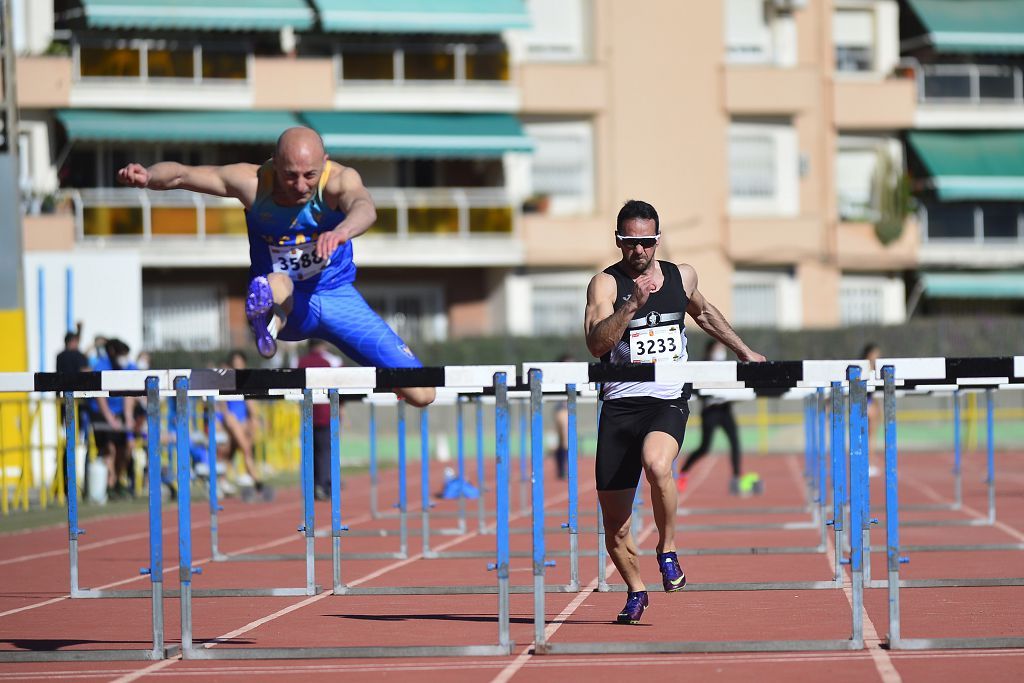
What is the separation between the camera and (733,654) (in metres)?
8.11

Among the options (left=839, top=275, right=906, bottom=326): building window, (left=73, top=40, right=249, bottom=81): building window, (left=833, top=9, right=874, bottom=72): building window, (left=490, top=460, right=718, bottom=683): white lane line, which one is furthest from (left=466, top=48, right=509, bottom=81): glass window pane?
(left=490, top=460, right=718, bottom=683): white lane line

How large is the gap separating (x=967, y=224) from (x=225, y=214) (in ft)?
65.8

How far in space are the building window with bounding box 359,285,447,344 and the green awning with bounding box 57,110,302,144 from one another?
4937 millimetres

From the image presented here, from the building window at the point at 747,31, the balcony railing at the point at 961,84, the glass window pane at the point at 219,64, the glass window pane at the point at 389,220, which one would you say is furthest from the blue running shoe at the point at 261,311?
the balcony railing at the point at 961,84

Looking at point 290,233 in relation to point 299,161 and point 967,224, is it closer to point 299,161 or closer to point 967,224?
point 299,161

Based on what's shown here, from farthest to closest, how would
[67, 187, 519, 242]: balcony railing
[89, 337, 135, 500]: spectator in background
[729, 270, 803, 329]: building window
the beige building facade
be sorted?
[729, 270, 803, 329]: building window, the beige building facade, [67, 187, 519, 242]: balcony railing, [89, 337, 135, 500]: spectator in background

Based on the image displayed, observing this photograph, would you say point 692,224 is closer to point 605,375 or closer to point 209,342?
point 209,342

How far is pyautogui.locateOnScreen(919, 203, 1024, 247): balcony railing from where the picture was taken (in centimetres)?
4794

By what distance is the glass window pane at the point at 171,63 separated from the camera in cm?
4134

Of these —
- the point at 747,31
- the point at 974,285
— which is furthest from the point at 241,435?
the point at 974,285

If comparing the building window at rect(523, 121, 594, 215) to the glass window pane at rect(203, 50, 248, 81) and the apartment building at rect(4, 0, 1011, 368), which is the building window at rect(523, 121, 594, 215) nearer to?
the apartment building at rect(4, 0, 1011, 368)

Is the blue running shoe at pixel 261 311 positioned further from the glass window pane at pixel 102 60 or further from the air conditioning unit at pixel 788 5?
the air conditioning unit at pixel 788 5

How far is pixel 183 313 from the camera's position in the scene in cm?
4316

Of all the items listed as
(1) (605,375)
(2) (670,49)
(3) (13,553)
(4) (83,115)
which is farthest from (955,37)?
(1) (605,375)
